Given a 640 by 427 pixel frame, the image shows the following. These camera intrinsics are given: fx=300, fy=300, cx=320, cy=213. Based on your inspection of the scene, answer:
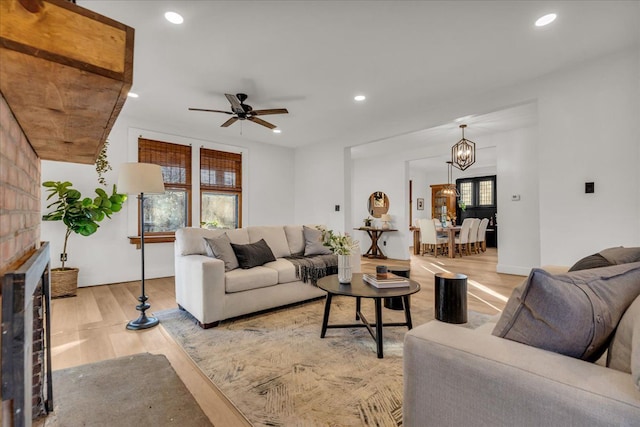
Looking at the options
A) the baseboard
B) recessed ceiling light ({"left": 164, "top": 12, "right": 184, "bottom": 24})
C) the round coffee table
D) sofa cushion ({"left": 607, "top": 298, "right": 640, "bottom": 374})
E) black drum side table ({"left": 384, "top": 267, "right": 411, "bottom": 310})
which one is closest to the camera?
sofa cushion ({"left": 607, "top": 298, "right": 640, "bottom": 374})

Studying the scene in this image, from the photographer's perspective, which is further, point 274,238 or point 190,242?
point 274,238

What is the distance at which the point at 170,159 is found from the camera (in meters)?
5.10

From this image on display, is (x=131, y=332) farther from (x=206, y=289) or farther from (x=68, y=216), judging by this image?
(x=68, y=216)

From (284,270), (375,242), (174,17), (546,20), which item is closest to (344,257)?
(284,270)

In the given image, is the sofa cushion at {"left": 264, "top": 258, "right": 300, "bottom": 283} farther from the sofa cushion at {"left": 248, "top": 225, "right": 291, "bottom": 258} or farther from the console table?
the console table

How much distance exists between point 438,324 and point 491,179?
10084 mm

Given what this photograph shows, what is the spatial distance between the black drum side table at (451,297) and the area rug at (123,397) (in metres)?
2.09

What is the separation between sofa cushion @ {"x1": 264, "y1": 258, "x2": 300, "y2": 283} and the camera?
323 cm

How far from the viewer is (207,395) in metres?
1.77

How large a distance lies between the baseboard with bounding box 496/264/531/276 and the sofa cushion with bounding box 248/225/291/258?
12.7ft

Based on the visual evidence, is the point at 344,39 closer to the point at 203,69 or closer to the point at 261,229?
the point at 203,69

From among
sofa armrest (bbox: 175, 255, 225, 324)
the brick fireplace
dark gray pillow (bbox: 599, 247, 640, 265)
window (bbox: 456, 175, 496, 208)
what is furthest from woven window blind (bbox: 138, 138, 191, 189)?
window (bbox: 456, 175, 496, 208)

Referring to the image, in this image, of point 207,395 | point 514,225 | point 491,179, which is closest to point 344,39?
point 207,395

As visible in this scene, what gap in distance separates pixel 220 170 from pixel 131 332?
141 inches
